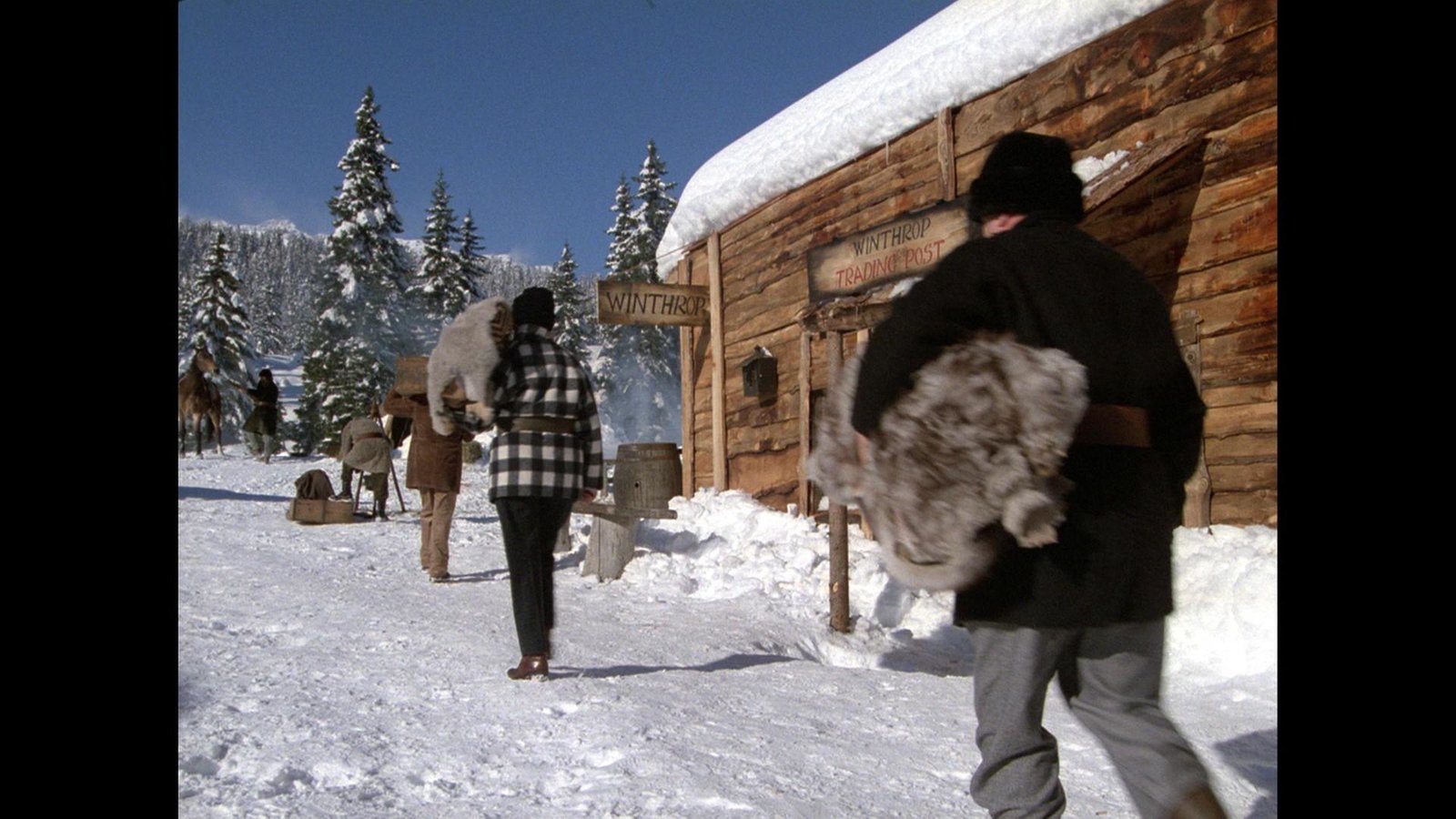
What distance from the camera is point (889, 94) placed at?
28.8ft

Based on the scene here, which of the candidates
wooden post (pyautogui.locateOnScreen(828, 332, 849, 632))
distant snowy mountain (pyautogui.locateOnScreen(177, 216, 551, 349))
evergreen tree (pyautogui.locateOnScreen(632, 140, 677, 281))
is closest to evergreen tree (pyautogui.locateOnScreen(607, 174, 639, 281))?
evergreen tree (pyautogui.locateOnScreen(632, 140, 677, 281))

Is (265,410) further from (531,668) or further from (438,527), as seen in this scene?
(531,668)

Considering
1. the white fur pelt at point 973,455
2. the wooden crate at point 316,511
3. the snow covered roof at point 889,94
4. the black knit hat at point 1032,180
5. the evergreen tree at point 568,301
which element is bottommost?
the wooden crate at point 316,511

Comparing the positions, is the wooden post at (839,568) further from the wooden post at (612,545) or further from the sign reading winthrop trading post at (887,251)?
the wooden post at (612,545)

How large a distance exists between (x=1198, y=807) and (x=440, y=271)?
4083 cm

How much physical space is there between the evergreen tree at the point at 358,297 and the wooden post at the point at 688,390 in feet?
72.2

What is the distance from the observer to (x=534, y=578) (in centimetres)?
439

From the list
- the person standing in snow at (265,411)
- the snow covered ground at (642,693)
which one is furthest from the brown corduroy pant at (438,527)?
the person standing in snow at (265,411)

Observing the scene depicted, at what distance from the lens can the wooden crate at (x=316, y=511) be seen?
11508 millimetres

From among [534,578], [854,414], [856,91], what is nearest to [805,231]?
[856,91]

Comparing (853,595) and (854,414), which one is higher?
(854,414)

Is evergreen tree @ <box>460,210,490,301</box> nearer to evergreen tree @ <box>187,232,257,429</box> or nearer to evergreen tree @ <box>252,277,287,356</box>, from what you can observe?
evergreen tree @ <box>187,232,257,429</box>
